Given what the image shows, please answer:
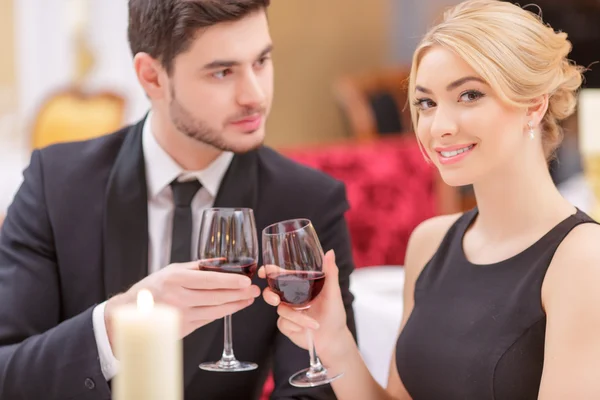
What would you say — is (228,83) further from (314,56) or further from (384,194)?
(314,56)

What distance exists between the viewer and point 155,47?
207 cm

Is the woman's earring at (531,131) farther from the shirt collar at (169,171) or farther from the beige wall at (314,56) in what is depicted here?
the beige wall at (314,56)

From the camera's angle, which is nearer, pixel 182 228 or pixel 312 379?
pixel 312 379

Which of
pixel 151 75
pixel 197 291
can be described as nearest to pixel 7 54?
pixel 151 75

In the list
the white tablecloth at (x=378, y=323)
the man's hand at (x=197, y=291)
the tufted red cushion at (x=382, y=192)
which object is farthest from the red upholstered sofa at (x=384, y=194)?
the man's hand at (x=197, y=291)

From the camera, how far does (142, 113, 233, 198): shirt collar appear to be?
2.04 m

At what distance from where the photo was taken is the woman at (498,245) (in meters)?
1.55

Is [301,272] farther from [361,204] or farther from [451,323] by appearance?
[361,204]

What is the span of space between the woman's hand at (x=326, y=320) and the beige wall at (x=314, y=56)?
5115 millimetres

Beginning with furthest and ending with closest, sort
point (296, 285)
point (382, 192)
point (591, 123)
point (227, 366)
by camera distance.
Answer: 1. point (382, 192)
2. point (591, 123)
3. point (227, 366)
4. point (296, 285)

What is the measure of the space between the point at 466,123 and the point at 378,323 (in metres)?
1.20

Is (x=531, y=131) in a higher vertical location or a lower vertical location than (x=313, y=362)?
higher

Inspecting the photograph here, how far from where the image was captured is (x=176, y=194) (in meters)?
2.02

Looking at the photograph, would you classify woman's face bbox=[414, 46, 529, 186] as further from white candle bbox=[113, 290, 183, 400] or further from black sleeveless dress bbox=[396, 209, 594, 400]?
white candle bbox=[113, 290, 183, 400]
